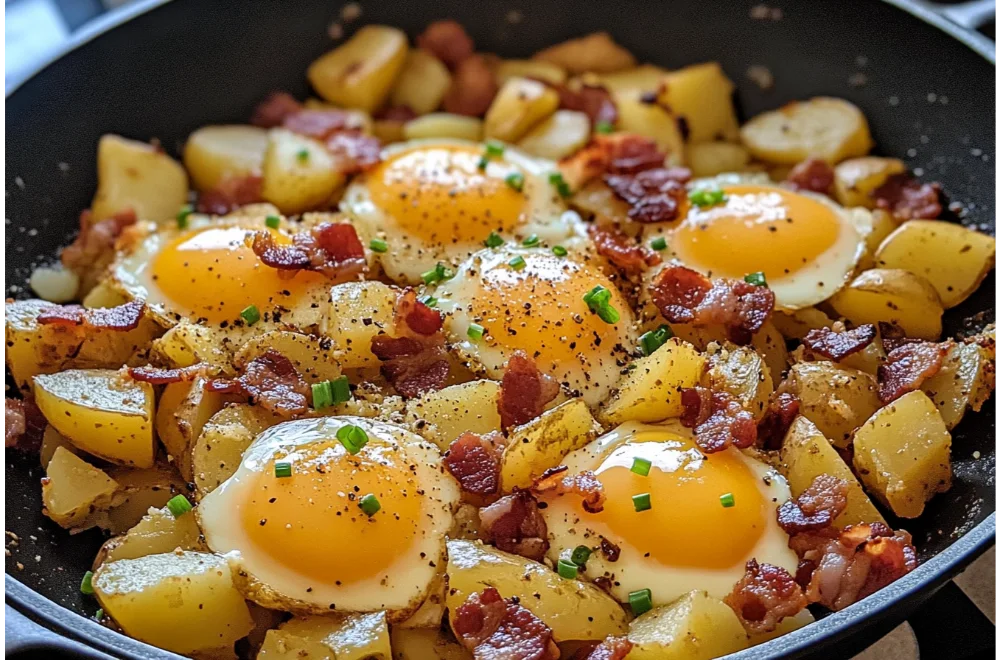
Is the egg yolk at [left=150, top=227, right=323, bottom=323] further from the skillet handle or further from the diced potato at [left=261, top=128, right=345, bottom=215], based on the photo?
the skillet handle

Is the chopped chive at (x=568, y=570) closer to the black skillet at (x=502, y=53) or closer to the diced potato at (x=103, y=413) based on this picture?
the black skillet at (x=502, y=53)

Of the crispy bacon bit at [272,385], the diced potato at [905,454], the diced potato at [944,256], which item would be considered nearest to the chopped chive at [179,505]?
the crispy bacon bit at [272,385]

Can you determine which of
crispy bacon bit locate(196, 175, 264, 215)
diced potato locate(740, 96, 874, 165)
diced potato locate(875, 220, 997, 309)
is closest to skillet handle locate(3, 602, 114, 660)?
crispy bacon bit locate(196, 175, 264, 215)

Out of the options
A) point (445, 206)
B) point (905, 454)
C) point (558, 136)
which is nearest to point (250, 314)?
point (445, 206)

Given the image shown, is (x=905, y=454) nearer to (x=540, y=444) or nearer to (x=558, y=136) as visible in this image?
(x=540, y=444)

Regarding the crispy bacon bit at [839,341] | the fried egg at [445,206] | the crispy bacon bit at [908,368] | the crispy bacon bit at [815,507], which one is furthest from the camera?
the fried egg at [445,206]

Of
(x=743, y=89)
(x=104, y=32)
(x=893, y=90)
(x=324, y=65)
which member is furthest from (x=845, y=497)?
(x=104, y=32)
